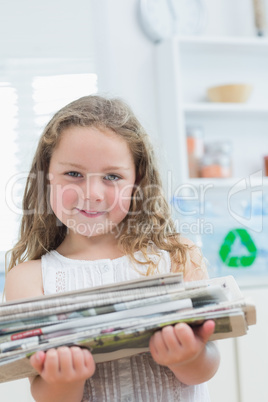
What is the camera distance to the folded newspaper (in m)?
0.79

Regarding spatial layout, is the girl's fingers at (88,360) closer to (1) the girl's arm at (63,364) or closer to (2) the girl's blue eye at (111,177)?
(1) the girl's arm at (63,364)

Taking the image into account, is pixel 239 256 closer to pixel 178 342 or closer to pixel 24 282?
pixel 24 282

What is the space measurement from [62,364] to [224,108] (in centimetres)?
Answer: 239

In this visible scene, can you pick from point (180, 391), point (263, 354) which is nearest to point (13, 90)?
point (263, 354)

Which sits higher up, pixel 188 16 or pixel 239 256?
pixel 188 16

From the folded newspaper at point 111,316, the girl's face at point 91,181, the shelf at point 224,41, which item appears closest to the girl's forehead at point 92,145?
the girl's face at point 91,181

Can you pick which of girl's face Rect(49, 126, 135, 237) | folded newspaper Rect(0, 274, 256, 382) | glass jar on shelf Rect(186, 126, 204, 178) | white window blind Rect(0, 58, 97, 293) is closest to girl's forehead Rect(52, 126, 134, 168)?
girl's face Rect(49, 126, 135, 237)

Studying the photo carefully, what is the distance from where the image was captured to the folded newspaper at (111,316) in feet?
2.60

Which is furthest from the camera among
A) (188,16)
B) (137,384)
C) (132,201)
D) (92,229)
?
(188,16)

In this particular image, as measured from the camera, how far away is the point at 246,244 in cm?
275

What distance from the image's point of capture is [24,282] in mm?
1128

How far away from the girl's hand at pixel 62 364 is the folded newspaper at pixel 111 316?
1 centimetres

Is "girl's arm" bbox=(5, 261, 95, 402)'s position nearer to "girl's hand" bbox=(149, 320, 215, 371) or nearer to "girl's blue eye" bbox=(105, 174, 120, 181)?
"girl's hand" bbox=(149, 320, 215, 371)

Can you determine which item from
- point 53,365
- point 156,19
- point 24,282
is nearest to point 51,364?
point 53,365
